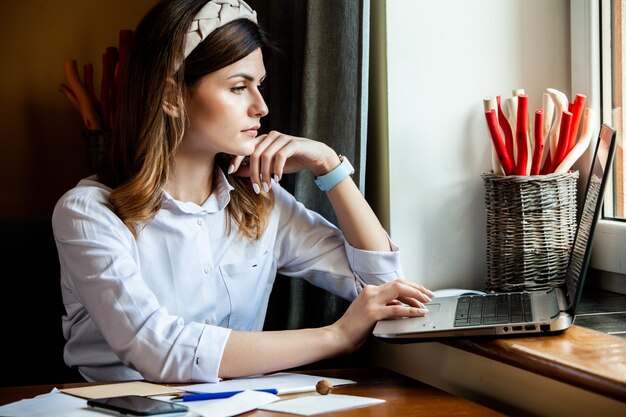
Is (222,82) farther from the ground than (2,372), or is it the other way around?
(222,82)

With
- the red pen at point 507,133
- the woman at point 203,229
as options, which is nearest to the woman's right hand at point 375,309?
the woman at point 203,229

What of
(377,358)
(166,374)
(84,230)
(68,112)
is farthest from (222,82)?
(68,112)

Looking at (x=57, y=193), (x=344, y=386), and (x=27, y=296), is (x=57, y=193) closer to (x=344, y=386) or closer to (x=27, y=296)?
(x=27, y=296)

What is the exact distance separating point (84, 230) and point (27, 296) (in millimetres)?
508

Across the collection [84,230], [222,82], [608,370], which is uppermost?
[222,82]

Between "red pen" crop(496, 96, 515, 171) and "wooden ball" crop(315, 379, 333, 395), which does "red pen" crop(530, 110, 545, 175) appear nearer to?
"red pen" crop(496, 96, 515, 171)

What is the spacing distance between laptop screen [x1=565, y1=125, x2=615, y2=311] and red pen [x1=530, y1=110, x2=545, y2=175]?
0.23 metres

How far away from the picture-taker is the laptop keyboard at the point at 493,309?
1.27 metres

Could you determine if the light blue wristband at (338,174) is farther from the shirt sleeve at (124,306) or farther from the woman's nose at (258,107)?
the shirt sleeve at (124,306)

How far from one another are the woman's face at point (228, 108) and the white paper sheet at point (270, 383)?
44cm

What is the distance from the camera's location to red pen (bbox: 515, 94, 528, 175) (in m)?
1.61

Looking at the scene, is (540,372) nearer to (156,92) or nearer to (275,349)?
(275,349)

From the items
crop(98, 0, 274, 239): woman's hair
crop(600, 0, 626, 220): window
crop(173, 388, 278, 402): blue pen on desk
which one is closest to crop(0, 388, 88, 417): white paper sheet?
crop(173, 388, 278, 402): blue pen on desk

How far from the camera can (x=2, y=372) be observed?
5.98 feet
